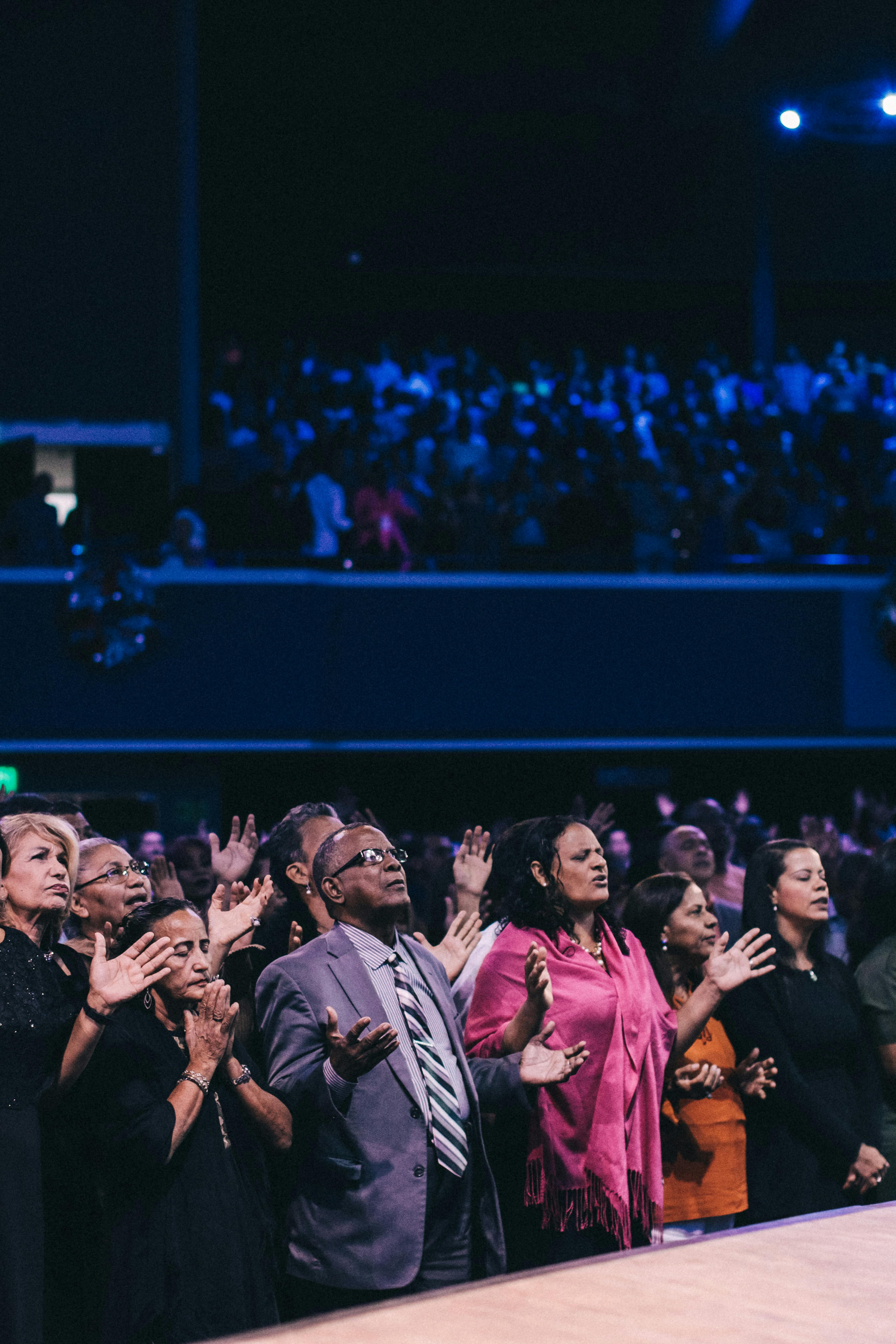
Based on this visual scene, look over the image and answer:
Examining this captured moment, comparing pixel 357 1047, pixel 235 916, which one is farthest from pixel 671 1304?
pixel 235 916

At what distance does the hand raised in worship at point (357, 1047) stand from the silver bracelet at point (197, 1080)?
0.86 ft

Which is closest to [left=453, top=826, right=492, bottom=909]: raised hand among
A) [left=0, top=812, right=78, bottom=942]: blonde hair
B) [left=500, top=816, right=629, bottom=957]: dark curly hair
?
[left=500, top=816, right=629, bottom=957]: dark curly hair

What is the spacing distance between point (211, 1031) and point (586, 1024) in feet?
3.43

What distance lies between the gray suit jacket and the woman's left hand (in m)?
0.39

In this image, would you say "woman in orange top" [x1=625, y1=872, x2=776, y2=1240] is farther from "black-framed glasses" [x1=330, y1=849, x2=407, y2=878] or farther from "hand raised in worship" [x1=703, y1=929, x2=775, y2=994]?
"black-framed glasses" [x1=330, y1=849, x2=407, y2=878]

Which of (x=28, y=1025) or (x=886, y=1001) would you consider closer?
(x=28, y=1025)

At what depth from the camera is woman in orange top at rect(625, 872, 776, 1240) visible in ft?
13.1

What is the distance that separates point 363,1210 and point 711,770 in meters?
9.40

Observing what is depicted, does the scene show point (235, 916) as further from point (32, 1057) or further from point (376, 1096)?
point (32, 1057)

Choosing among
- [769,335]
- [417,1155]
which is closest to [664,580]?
[769,335]

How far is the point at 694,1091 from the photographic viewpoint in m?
4.00

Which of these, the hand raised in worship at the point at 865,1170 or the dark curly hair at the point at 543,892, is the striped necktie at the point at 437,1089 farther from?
the hand raised in worship at the point at 865,1170

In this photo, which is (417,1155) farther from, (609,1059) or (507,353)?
(507,353)

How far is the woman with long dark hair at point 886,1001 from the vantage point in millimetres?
4379
